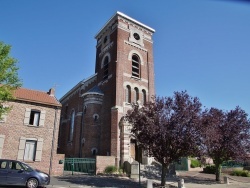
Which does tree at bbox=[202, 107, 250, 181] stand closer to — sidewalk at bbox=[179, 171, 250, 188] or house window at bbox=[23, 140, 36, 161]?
sidewalk at bbox=[179, 171, 250, 188]

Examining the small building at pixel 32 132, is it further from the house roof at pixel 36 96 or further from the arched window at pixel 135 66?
the arched window at pixel 135 66

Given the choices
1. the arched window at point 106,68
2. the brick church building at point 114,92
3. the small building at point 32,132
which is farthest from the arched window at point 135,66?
the small building at point 32,132

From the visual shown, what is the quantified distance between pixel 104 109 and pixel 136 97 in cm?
406

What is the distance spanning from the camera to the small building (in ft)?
60.1

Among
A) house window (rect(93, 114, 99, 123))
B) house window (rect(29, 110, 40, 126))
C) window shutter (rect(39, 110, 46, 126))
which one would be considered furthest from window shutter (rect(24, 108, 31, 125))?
house window (rect(93, 114, 99, 123))

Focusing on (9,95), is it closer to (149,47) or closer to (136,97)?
(136,97)

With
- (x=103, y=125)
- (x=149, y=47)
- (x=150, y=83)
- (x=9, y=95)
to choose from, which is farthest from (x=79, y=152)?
(x=149, y=47)

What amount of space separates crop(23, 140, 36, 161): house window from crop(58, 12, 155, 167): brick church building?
7.60 m

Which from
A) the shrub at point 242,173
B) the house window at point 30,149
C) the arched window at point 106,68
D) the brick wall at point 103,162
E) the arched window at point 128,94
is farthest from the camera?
the arched window at point 106,68

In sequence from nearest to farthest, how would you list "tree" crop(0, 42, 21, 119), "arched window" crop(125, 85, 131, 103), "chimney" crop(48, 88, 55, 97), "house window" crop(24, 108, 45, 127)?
"tree" crop(0, 42, 21, 119)
"house window" crop(24, 108, 45, 127)
"chimney" crop(48, 88, 55, 97)
"arched window" crop(125, 85, 131, 103)

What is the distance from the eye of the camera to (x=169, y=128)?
16.0 metres

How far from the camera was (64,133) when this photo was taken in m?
35.0

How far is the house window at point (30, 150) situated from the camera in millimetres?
18645

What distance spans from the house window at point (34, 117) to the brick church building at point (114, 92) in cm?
750
